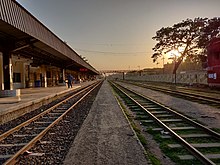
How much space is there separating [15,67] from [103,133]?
97.2 ft

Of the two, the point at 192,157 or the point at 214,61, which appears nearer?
the point at 192,157

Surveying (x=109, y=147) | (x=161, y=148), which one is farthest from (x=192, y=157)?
(x=109, y=147)

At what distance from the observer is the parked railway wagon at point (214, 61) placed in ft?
72.1

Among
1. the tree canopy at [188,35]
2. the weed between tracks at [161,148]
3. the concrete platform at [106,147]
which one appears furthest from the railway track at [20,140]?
the tree canopy at [188,35]

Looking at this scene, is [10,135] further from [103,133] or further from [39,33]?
[39,33]

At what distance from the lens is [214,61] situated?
2292 centimetres

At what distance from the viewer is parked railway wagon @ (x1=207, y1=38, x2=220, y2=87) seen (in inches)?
866

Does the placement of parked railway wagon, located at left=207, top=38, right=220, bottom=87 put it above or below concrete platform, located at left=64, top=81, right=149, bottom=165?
above

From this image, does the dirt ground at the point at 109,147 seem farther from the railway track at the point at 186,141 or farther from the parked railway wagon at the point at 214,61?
the parked railway wagon at the point at 214,61

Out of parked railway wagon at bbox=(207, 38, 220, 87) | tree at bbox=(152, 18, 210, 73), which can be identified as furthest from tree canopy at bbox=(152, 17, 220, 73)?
parked railway wagon at bbox=(207, 38, 220, 87)

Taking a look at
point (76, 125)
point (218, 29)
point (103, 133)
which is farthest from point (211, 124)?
point (218, 29)

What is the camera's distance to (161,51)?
58906 millimetres

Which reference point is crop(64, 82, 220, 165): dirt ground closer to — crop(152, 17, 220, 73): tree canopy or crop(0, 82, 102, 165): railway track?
crop(0, 82, 102, 165): railway track

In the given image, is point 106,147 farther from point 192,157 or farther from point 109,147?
point 192,157
